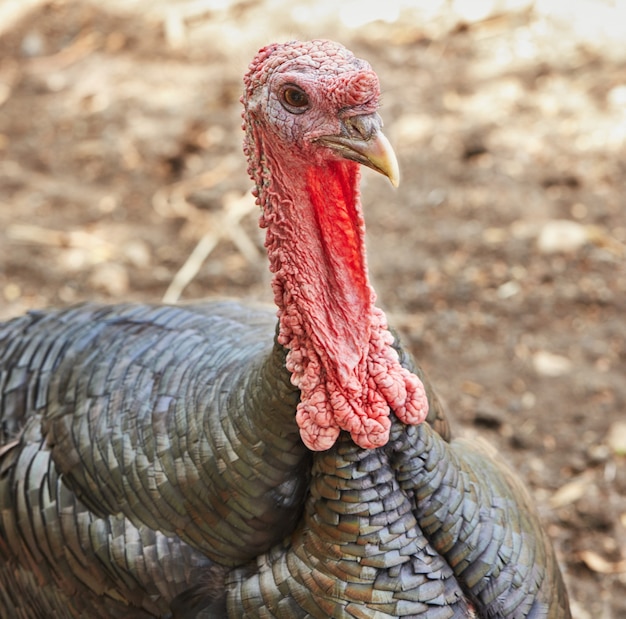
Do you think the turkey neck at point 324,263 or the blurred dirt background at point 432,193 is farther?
the blurred dirt background at point 432,193

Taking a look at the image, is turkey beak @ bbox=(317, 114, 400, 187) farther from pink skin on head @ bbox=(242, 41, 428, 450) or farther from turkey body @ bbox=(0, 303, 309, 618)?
turkey body @ bbox=(0, 303, 309, 618)

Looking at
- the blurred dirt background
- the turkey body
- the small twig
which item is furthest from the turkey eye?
the small twig

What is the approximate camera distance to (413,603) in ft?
6.50

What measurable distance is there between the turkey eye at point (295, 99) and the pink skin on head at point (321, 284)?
0.05ft

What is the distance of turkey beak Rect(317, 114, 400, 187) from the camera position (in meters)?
1.79

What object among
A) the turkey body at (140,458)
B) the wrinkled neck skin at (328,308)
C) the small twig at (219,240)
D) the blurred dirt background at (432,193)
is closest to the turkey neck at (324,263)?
the wrinkled neck skin at (328,308)

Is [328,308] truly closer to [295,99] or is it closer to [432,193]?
[295,99]

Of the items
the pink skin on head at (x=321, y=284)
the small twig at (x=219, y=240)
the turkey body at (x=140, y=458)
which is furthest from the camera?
the small twig at (x=219, y=240)

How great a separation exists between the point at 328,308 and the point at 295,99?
443 millimetres

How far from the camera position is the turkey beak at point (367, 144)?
1788 millimetres

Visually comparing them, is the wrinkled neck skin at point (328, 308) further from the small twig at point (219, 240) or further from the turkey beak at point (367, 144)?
the small twig at point (219, 240)

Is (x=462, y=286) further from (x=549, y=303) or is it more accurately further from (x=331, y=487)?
(x=331, y=487)

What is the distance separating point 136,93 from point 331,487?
12.8ft

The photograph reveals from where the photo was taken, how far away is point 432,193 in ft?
15.0
